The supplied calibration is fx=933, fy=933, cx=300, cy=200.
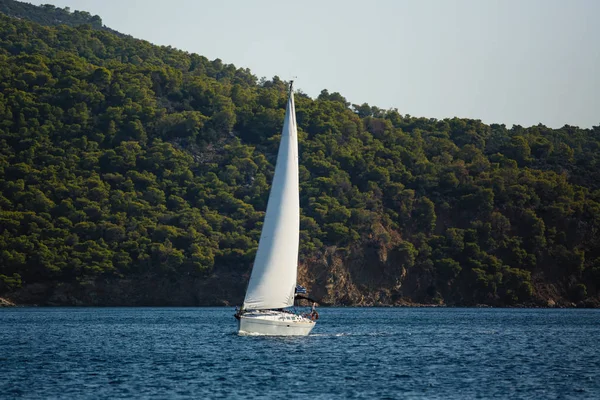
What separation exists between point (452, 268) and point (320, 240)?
17.8 meters

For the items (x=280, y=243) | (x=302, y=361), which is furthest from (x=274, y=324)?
(x=302, y=361)

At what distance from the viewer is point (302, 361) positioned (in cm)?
4822

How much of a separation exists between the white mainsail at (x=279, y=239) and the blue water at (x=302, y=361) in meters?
3.01

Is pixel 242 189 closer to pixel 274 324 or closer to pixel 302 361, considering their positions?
pixel 274 324

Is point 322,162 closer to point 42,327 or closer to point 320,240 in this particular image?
point 320,240

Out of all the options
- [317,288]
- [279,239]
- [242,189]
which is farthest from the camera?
[242,189]

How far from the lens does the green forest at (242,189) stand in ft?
389

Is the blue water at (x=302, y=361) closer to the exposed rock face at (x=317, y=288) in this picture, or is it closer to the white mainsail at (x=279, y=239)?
the white mainsail at (x=279, y=239)

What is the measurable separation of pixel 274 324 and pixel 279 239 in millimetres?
5141

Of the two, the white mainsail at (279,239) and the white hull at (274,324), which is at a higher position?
the white mainsail at (279,239)

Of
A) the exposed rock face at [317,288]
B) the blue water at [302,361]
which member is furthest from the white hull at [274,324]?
the exposed rock face at [317,288]

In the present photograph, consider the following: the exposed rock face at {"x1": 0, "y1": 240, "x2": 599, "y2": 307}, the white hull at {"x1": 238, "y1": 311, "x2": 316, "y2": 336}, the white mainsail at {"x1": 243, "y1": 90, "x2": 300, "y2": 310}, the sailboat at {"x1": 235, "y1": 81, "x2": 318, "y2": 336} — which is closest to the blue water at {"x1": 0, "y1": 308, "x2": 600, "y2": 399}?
the white hull at {"x1": 238, "y1": 311, "x2": 316, "y2": 336}

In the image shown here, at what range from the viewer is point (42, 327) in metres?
74.2

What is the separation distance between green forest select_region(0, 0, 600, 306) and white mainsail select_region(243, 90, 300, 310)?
206 feet
